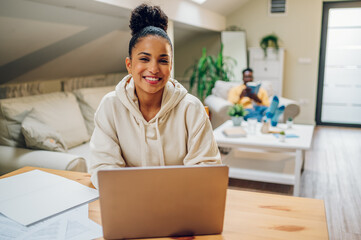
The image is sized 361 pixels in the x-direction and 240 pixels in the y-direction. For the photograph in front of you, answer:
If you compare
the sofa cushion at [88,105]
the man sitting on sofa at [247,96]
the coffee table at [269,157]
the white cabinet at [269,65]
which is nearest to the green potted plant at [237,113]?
the coffee table at [269,157]

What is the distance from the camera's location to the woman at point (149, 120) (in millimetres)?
1096

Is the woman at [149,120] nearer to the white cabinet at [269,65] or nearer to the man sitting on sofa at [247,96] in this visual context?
the man sitting on sofa at [247,96]

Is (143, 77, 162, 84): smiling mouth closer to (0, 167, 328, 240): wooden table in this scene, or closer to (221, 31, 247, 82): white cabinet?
(0, 167, 328, 240): wooden table

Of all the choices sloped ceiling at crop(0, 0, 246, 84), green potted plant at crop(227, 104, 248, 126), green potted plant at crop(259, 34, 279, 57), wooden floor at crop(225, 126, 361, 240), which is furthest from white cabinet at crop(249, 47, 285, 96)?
sloped ceiling at crop(0, 0, 246, 84)

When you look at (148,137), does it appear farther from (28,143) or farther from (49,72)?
(49,72)

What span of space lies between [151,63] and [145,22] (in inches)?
6.3

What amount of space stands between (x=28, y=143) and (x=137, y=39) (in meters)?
1.41

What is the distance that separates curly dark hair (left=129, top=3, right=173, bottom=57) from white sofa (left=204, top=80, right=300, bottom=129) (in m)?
2.69

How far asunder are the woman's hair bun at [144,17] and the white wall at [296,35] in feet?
15.2

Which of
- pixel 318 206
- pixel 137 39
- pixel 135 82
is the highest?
pixel 137 39

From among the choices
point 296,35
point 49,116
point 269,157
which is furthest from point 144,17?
point 296,35

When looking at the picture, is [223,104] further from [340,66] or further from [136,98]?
[136,98]

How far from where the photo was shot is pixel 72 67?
3.33m

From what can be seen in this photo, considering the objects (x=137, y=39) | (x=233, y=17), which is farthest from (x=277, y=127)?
(x=233, y=17)
